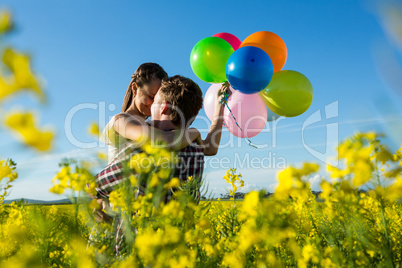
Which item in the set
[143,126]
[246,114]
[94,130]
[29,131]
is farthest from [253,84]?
[29,131]

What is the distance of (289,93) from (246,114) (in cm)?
44

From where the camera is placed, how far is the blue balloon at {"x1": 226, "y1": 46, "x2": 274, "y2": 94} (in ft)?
7.51

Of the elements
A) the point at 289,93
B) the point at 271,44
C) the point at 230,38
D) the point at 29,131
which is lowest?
the point at 29,131

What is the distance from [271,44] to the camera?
2715 mm

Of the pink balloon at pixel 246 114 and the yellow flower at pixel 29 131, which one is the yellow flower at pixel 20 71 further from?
the pink balloon at pixel 246 114

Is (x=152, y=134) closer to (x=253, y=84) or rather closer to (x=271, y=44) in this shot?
(x=253, y=84)

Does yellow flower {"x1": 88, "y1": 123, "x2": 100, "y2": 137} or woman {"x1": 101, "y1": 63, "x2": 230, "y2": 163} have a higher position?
woman {"x1": 101, "y1": 63, "x2": 230, "y2": 163}

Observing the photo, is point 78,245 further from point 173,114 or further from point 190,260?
point 173,114

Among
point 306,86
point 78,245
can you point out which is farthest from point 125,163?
point 306,86

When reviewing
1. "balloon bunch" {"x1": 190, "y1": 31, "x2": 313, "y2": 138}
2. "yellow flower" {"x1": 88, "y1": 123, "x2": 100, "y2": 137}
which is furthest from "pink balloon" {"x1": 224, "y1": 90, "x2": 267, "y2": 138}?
"yellow flower" {"x1": 88, "y1": 123, "x2": 100, "y2": 137}

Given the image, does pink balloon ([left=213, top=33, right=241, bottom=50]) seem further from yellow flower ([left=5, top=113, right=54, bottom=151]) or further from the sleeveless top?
yellow flower ([left=5, top=113, right=54, bottom=151])

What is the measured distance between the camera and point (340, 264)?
1.13m

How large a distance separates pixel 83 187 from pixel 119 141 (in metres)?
0.69

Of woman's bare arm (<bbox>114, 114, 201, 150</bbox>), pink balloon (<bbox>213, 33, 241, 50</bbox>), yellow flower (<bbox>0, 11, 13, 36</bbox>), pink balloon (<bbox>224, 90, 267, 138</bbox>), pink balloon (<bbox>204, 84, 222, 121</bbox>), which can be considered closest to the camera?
yellow flower (<bbox>0, 11, 13, 36</bbox>)
